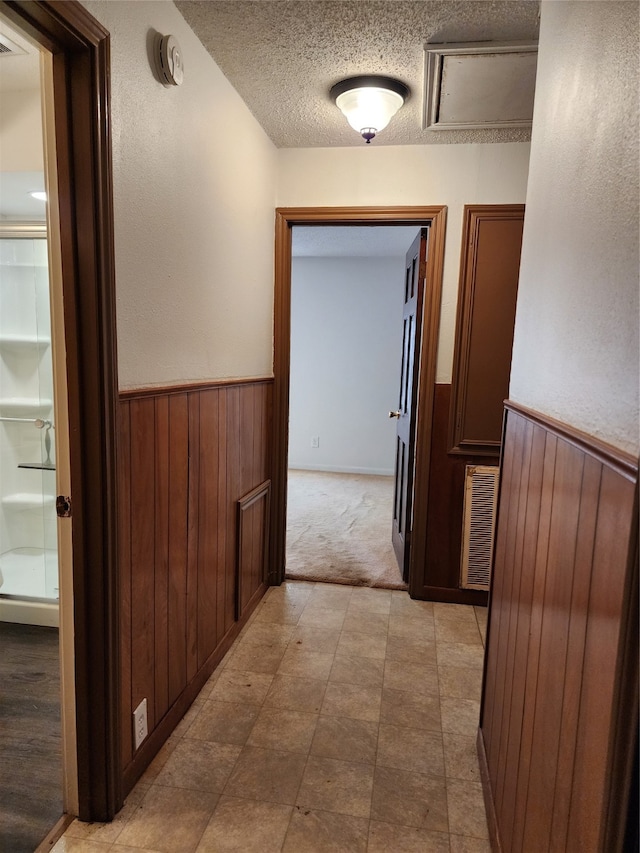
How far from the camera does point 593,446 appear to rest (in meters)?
0.81

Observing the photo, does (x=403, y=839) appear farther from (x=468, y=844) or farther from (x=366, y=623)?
(x=366, y=623)

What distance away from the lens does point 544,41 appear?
1380 mm

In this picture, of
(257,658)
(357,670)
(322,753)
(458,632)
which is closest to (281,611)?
(257,658)

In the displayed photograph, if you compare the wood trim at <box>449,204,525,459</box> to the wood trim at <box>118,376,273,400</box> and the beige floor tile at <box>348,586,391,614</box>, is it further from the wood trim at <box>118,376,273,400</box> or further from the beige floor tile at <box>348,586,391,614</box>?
the wood trim at <box>118,376,273,400</box>

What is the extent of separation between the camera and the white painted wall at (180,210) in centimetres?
140

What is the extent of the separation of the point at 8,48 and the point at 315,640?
2.62 m

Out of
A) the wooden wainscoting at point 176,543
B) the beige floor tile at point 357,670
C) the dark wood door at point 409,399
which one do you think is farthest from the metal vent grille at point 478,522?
the wooden wainscoting at point 176,543

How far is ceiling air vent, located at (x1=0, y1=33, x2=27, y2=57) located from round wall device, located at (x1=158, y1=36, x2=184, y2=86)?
57 cm

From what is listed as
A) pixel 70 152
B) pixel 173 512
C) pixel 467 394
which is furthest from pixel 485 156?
pixel 173 512

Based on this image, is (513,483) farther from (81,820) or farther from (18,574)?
(18,574)

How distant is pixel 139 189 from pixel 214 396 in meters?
0.82

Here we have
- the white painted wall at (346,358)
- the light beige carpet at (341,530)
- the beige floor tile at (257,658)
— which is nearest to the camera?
the beige floor tile at (257,658)

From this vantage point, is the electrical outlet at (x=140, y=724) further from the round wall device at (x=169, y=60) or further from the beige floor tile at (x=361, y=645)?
the round wall device at (x=169, y=60)

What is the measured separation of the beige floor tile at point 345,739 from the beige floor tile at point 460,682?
Result: 0.39 meters
